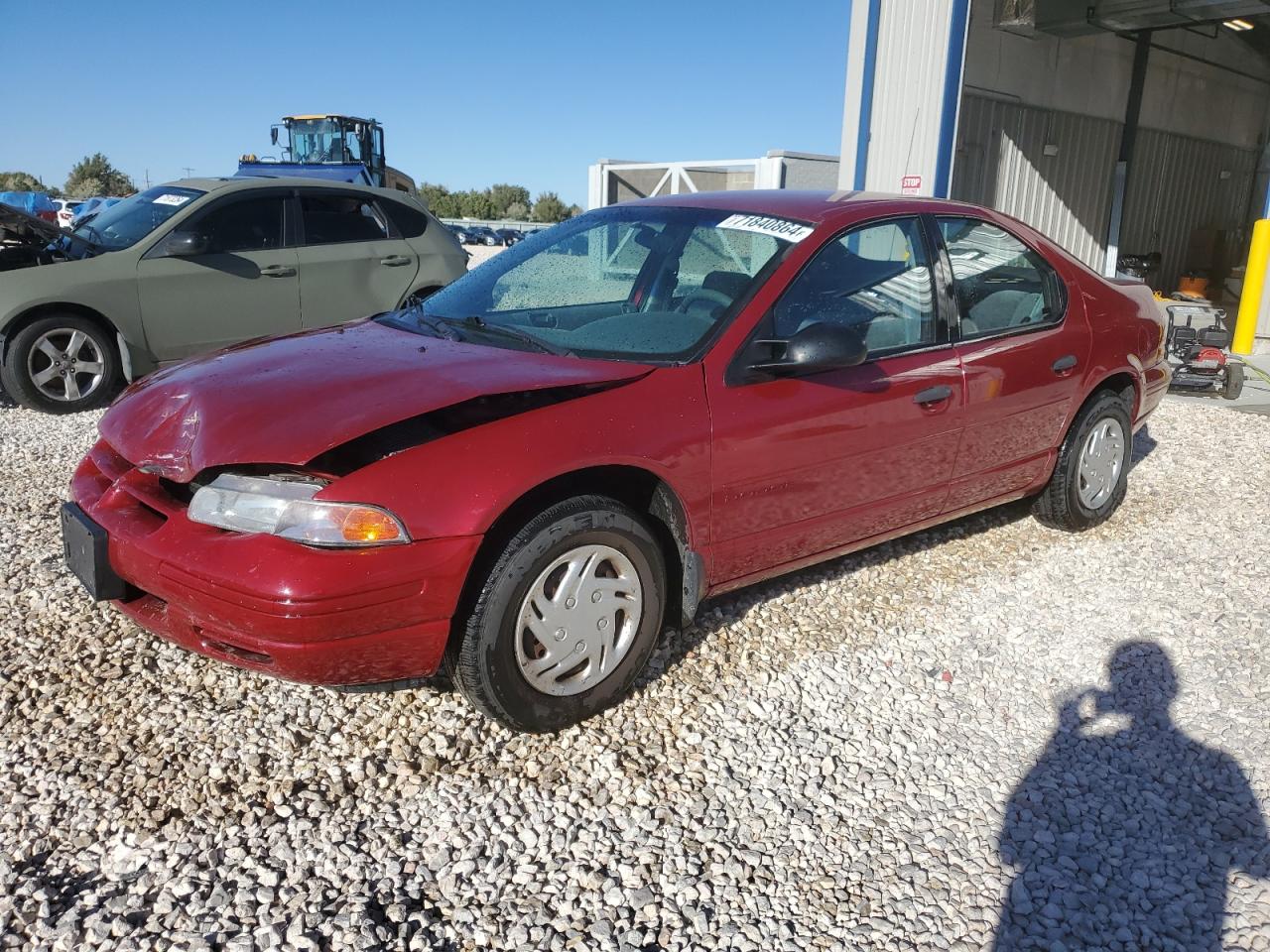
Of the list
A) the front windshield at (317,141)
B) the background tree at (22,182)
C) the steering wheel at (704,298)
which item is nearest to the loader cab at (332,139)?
the front windshield at (317,141)

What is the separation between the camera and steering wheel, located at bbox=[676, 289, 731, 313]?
125 inches

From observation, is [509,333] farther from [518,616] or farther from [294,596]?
[294,596]

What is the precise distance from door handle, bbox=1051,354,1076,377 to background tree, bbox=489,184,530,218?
67523 mm

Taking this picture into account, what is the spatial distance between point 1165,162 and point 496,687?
59.7 ft

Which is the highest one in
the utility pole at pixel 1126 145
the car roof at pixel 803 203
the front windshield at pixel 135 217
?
the utility pole at pixel 1126 145

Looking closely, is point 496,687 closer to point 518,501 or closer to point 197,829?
point 518,501

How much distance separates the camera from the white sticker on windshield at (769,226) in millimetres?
3326

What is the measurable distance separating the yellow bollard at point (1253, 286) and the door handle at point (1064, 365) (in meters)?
8.41

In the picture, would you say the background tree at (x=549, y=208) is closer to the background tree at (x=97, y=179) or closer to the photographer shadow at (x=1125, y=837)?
the background tree at (x=97, y=179)

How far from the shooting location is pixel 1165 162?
55.0 ft

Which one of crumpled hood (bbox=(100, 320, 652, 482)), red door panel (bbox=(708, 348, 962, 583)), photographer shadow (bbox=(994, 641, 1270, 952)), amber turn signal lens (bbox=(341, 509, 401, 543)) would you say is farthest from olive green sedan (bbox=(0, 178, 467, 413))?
photographer shadow (bbox=(994, 641, 1270, 952))

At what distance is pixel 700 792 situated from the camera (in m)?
2.58

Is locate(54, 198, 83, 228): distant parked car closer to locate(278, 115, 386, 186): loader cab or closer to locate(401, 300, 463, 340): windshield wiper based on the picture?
locate(278, 115, 386, 186): loader cab

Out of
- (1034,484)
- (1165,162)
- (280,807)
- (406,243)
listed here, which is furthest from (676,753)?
(1165,162)
